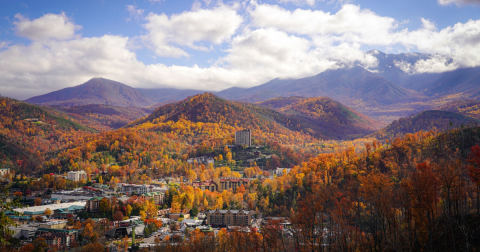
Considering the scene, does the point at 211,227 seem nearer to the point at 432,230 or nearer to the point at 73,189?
the point at 432,230

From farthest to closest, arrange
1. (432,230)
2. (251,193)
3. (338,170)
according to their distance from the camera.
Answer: (251,193)
(338,170)
(432,230)

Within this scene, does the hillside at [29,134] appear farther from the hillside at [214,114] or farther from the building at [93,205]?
the building at [93,205]

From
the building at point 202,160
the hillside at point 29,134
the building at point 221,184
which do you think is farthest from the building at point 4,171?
the building at point 221,184

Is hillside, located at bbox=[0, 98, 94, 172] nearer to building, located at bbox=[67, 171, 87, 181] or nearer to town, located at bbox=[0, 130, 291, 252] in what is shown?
town, located at bbox=[0, 130, 291, 252]

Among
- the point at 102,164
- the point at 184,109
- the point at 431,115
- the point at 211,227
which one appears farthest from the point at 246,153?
the point at 431,115

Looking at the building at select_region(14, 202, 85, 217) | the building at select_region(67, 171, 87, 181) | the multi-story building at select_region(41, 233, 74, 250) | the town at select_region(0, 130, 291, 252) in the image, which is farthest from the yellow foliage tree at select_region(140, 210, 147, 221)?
the building at select_region(67, 171, 87, 181)

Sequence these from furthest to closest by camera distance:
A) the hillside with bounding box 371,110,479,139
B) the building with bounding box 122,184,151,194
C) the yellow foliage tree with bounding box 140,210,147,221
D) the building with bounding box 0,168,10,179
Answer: the hillside with bounding box 371,110,479,139, the building with bounding box 0,168,10,179, the building with bounding box 122,184,151,194, the yellow foliage tree with bounding box 140,210,147,221
